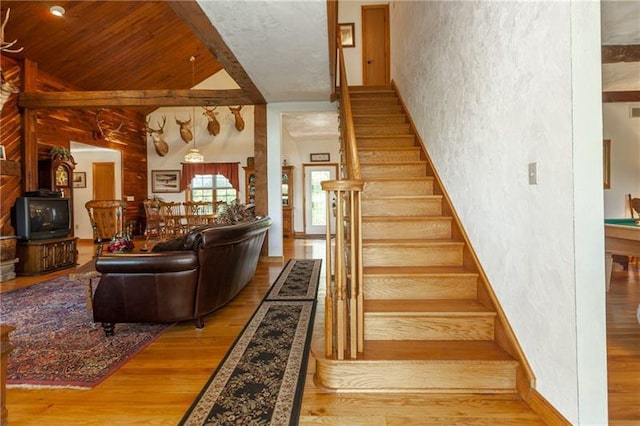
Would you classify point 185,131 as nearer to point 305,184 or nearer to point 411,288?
point 305,184

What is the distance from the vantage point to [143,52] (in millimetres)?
6730

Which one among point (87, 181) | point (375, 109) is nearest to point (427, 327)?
point (375, 109)

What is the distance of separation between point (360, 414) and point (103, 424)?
1.22 metres

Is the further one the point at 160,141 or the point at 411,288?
the point at 160,141

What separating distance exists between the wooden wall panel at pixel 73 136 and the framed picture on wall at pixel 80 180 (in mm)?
1225

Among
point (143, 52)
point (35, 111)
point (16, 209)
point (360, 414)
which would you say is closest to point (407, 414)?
point (360, 414)

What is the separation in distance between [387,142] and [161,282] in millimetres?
2788

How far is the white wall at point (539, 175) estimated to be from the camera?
1.29 m

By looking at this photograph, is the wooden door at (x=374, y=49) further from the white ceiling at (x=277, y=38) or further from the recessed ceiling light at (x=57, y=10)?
the recessed ceiling light at (x=57, y=10)

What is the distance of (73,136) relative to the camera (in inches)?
263

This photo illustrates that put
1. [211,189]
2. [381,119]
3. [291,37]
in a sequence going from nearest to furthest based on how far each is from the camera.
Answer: [291,37] < [381,119] < [211,189]

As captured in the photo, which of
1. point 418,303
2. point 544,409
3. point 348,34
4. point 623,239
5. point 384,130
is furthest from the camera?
point 348,34

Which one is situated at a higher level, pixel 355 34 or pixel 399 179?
pixel 355 34

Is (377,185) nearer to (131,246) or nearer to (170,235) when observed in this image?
(131,246)
